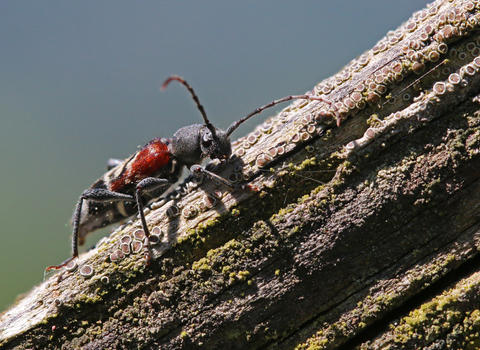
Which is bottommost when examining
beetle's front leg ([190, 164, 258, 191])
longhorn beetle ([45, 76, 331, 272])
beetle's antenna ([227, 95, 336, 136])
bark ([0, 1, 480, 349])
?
bark ([0, 1, 480, 349])

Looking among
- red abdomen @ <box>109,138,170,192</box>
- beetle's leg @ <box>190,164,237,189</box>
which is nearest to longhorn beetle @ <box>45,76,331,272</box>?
red abdomen @ <box>109,138,170,192</box>

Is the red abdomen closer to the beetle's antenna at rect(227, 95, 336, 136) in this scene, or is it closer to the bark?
the beetle's antenna at rect(227, 95, 336, 136)

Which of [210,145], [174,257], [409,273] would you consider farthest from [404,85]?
[174,257]

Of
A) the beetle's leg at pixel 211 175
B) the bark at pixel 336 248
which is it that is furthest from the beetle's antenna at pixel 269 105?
the beetle's leg at pixel 211 175

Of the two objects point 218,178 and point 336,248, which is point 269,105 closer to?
point 218,178

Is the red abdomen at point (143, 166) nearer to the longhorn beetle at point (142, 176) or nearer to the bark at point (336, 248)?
the longhorn beetle at point (142, 176)

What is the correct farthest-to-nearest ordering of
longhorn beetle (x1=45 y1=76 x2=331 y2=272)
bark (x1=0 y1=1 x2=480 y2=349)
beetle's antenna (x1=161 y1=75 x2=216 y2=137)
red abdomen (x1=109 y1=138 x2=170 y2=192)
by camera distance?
red abdomen (x1=109 y1=138 x2=170 y2=192) → longhorn beetle (x1=45 y1=76 x2=331 y2=272) → beetle's antenna (x1=161 y1=75 x2=216 y2=137) → bark (x1=0 y1=1 x2=480 y2=349)
